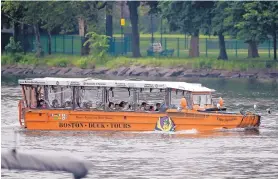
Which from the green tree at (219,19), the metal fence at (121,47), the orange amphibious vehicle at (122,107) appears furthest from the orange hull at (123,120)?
the metal fence at (121,47)

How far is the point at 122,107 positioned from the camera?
135ft

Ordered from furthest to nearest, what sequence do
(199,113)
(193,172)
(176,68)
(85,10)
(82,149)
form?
(85,10) < (176,68) < (199,113) < (82,149) < (193,172)

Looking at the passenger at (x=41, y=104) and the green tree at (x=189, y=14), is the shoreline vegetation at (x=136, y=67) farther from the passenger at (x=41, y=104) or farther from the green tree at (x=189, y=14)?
the passenger at (x=41, y=104)

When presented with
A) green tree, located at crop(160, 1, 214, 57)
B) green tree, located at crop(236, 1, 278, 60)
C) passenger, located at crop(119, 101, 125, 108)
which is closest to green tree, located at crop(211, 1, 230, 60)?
green tree, located at crop(160, 1, 214, 57)

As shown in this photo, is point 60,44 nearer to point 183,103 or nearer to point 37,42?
point 37,42

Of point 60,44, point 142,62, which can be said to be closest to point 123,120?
point 142,62

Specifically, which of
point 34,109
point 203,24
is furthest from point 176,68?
point 34,109

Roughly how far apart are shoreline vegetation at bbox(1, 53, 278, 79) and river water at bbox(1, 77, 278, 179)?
38543 millimetres

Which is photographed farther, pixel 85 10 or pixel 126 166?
pixel 85 10

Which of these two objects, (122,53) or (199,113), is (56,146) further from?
(122,53)

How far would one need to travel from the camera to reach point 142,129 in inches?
1586

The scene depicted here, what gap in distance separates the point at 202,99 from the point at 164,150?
6481 mm

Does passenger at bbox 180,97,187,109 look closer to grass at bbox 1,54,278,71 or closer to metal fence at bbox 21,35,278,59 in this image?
grass at bbox 1,54,278,71

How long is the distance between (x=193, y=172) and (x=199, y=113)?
11.3 meters
